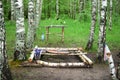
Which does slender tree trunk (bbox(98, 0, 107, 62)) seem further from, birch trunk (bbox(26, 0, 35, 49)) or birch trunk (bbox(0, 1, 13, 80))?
birch trunk (bbox(0, 1, 13, 80))

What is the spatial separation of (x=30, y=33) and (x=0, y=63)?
630 cm

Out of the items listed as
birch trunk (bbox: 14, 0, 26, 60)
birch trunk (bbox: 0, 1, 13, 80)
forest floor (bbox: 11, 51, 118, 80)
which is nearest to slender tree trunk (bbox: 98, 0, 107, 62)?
forest floor (bbox: 11, 51, 118, 80)

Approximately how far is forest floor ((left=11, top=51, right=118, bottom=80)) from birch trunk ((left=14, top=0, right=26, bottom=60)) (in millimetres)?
890

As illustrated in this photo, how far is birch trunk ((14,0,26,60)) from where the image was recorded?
36.3 ft

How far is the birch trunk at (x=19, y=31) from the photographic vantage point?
11.1 m

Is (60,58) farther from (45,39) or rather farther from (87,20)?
(87,20)

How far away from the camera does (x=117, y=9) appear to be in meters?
37.8

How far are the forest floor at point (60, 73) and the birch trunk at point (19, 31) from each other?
89cm

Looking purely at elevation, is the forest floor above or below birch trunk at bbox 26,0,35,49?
below

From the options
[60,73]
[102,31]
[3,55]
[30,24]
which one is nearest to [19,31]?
[60,73]

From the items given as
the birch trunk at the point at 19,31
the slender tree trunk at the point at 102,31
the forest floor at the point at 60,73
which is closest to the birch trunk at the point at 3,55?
the forest floor at the point at 60,73

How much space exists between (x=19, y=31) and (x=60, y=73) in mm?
2642

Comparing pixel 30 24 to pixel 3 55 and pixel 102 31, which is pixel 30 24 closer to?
pixel 102 31

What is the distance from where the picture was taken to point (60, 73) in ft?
34.4
